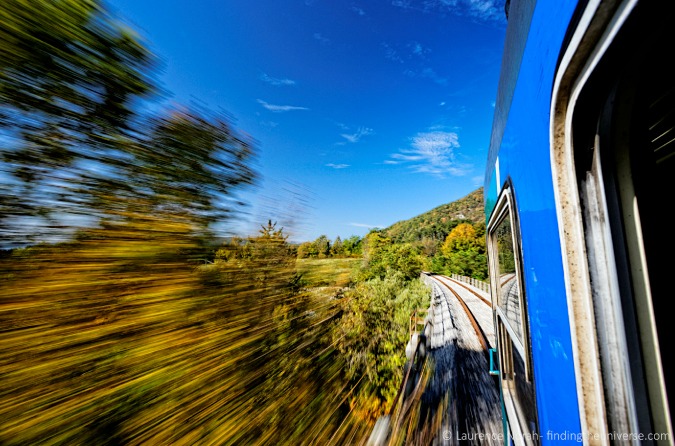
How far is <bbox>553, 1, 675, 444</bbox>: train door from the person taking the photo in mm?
633

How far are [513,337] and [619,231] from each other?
164cm

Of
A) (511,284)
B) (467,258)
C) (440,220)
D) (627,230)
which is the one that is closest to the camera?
(627,230)

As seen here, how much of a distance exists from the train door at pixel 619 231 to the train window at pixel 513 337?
27.1 inches

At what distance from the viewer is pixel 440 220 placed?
309 ft

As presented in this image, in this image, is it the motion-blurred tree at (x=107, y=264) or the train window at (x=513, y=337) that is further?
the train window at (x=513, y=337)

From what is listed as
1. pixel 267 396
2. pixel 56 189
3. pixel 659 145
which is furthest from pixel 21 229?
pixel 659 145

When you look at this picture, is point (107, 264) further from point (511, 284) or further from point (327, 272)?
point (511, 284)

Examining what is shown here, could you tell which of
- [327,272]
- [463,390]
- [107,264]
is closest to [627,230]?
[107,264]

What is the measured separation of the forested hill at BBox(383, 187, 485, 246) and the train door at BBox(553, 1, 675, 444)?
2805 inches

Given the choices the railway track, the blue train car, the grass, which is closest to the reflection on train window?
the blue train car

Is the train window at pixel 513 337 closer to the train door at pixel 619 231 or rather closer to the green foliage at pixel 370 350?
the train door at pixel 619 231

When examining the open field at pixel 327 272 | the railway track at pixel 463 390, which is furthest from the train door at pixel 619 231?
the railway track at pixel 463 390

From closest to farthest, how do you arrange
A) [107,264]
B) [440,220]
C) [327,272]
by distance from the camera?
[107,264]
[327,272]
[440,220]

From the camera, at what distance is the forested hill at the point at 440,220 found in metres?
76.4
